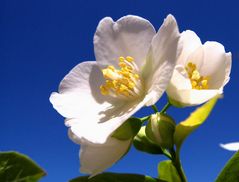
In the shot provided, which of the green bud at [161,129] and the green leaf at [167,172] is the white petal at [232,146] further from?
the green leaf at [167,172]

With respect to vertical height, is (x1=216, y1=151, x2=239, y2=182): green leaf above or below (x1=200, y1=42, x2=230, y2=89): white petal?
below

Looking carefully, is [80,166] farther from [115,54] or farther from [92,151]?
[115,54]

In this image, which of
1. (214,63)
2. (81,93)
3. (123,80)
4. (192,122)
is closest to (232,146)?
(192,122)

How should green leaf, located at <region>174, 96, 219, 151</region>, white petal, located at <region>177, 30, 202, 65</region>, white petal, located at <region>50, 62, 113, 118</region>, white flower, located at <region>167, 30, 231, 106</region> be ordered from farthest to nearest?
1. white petal, located at <region>50, 62, 113, 118</region>
2. white petal, located at <region>177, 30, 202, 65</region>
3. white flower, located at <region>167, 30, 231, 106</region>
4. green leaf, located at <region>174, 96, 219, 151</region>

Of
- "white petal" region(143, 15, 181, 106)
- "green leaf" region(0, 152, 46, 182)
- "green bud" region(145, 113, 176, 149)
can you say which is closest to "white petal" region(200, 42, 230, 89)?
"white petal" region(143, 15, 181, 106)

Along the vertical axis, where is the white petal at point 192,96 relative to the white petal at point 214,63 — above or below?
below

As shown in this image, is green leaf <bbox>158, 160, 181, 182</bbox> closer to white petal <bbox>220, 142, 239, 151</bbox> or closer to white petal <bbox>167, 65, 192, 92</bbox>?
white petal <bbox>220, 142, 239, 151</bbox>

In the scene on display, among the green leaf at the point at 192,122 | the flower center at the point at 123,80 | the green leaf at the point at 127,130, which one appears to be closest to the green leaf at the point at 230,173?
the green leaf at the point at 192,122
